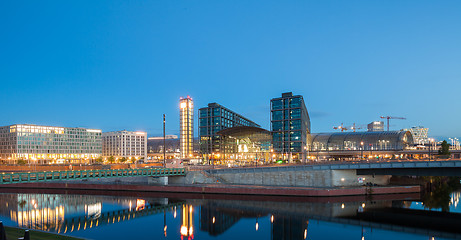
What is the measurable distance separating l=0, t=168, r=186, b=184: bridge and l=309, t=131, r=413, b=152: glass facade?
425 feet

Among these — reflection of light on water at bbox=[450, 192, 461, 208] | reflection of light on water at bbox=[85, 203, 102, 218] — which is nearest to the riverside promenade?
reflection of light on water at bbox=[450, 192, 461, 208]

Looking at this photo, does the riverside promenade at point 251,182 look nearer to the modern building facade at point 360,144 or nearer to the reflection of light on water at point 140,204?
the reflection of light on water at point 140,204

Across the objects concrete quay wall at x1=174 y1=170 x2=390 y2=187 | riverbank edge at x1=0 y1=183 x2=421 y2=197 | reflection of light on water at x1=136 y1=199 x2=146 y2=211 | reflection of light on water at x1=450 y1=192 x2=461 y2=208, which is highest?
concrete quay wall at x1=174 y1=170 x2=390 y2=187

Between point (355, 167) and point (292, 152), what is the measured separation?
3639 inches

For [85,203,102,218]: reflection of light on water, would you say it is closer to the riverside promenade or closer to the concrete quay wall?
the riverside promenade

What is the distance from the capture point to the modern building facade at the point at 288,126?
16275 cm

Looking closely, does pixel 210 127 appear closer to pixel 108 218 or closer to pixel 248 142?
pixel 248 142

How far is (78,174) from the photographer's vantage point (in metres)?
67.9

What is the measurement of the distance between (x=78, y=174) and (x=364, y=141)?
15506 centimetres

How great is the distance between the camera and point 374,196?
2628 inches

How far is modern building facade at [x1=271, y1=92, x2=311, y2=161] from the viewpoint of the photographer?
534 feet

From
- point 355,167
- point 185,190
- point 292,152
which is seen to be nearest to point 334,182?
point 355,167

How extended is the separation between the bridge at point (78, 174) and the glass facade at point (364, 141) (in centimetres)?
12959

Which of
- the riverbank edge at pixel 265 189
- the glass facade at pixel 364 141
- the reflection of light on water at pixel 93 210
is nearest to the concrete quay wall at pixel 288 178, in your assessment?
the riverbank edge at pixel 265 189
